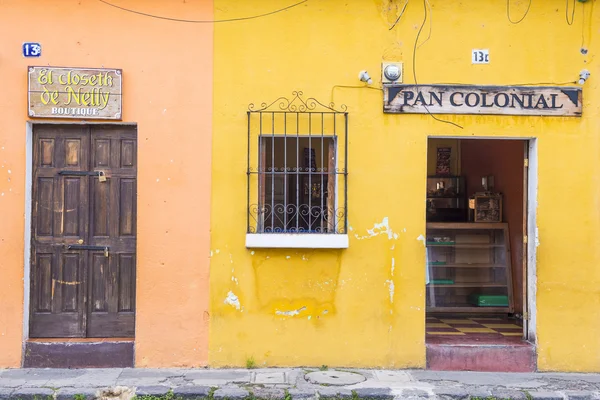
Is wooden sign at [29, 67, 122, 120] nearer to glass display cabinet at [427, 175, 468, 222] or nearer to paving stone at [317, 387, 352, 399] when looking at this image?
paving stone at [317, 387, 352, 399]

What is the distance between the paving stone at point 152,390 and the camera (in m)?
5.99

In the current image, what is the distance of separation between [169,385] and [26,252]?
2267mm

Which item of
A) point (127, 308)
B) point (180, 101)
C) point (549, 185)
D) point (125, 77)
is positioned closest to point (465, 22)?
point (549, 185)

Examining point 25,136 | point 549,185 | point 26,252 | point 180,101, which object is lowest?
point 26,252

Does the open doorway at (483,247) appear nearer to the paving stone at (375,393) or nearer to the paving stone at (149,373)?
the paving stone at (375,393)

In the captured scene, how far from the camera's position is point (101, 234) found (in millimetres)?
7020

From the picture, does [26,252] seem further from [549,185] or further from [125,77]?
[549,185]

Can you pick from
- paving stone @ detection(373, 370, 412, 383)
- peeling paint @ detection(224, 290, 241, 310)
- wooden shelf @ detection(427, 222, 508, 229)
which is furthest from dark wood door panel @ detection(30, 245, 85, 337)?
wooden shelf @ detection(427, 222, 508, 229)

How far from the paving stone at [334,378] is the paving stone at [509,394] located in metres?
1.35

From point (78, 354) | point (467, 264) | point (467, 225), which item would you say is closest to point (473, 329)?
point (467, 264)

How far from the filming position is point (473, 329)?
8.08m

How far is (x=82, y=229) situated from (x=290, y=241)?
2398 millimetres

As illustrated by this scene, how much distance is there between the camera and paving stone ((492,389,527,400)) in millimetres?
6023

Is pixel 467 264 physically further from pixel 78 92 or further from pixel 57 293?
pixel 78 92
